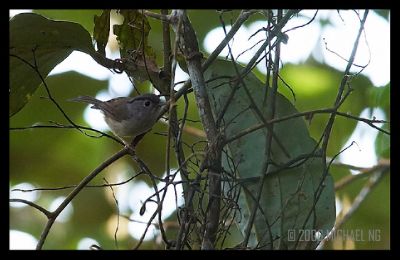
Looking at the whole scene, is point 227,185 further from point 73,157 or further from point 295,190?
point 73,157

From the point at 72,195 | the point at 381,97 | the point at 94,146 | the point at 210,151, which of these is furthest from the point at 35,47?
the point at 381,97

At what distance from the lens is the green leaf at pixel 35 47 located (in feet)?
5.01

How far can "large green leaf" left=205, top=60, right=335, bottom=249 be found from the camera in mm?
1485

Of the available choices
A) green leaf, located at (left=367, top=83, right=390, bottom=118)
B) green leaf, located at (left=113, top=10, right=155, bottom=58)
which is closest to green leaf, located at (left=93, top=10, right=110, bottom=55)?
green leaf, located at (left=113, top=10, right=155, bottom=58)

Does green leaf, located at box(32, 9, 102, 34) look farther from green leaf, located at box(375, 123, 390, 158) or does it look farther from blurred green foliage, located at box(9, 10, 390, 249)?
green leaf, located at box(375, 123, 390, 158)

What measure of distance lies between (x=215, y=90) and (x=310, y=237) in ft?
1.29

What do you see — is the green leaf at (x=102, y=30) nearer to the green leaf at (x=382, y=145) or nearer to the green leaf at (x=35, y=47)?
the green leaf at (x=35, y=47)

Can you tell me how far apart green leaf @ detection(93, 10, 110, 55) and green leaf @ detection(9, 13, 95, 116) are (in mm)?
57

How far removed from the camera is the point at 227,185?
1484mm

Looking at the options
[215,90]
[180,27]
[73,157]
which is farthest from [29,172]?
[180,27]

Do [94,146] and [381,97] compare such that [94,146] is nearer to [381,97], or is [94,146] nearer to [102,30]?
[102,30]

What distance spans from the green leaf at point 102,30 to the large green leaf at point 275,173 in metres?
0.29

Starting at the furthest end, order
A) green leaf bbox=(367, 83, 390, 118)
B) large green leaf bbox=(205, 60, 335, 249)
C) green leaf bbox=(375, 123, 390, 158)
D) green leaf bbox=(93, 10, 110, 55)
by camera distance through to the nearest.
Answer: green leaf bbox=(375, 123, 390, 158), green leaf bbox=(367, 83, 390, 118), green leaf bbox=(93, 10, 110, 55), large green leaf bbox=(205, 60, 335, 249)

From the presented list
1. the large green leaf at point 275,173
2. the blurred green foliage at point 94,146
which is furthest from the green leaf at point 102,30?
the blurred green foliage at point 94,146
